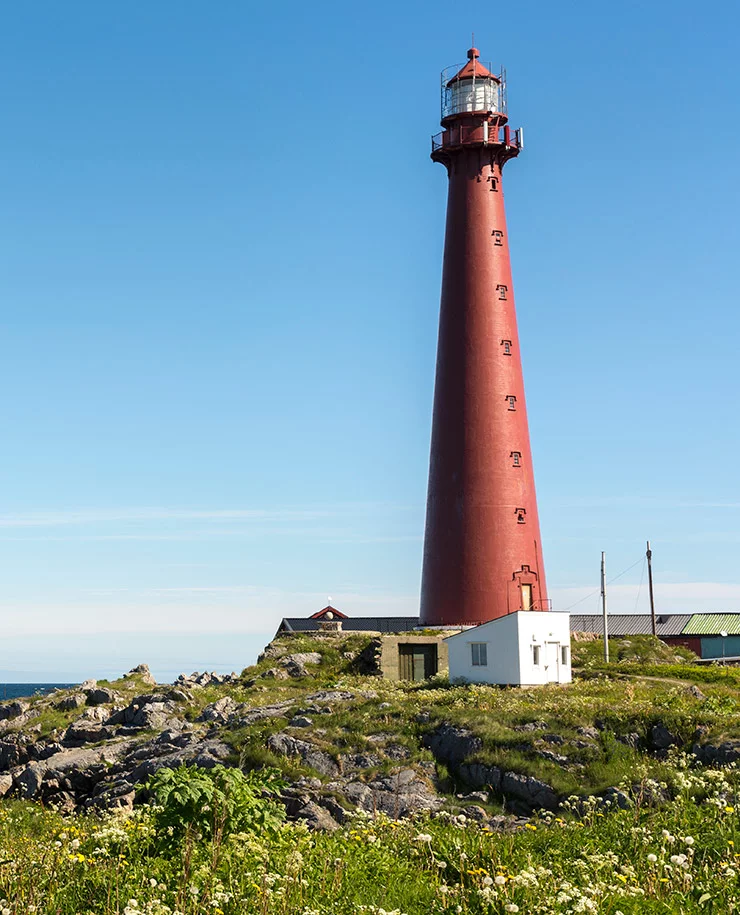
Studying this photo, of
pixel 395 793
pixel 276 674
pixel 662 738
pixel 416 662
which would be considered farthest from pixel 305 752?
pixel 276 674

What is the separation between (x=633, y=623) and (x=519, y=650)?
29.8 metres

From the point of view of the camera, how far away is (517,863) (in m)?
9.82

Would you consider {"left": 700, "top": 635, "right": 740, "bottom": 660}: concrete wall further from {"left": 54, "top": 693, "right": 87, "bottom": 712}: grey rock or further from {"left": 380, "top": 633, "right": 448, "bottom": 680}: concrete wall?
{"left": 54, "top": 693, "right": 87, "bottom": 712}: grey rock

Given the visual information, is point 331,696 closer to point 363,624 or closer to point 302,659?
point 302,659

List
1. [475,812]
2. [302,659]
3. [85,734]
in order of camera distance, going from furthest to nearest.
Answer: [302,659] < [85,734] < [475,812]

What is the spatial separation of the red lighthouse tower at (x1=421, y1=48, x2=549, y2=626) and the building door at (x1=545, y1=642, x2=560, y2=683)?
180 inches

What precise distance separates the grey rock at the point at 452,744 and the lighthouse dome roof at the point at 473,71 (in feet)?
117

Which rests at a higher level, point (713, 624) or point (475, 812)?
point (713, 624)

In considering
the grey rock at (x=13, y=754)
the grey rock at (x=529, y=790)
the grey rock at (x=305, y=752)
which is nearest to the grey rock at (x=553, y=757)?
the grey rock at (x=529, y=790)

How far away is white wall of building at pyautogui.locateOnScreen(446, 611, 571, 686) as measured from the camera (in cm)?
4119

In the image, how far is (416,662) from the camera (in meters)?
47.3

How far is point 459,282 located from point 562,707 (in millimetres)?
24093

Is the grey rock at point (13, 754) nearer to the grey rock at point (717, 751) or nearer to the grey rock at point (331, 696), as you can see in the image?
the grey rock at point (331, 696)

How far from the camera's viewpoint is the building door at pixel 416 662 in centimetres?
4688
